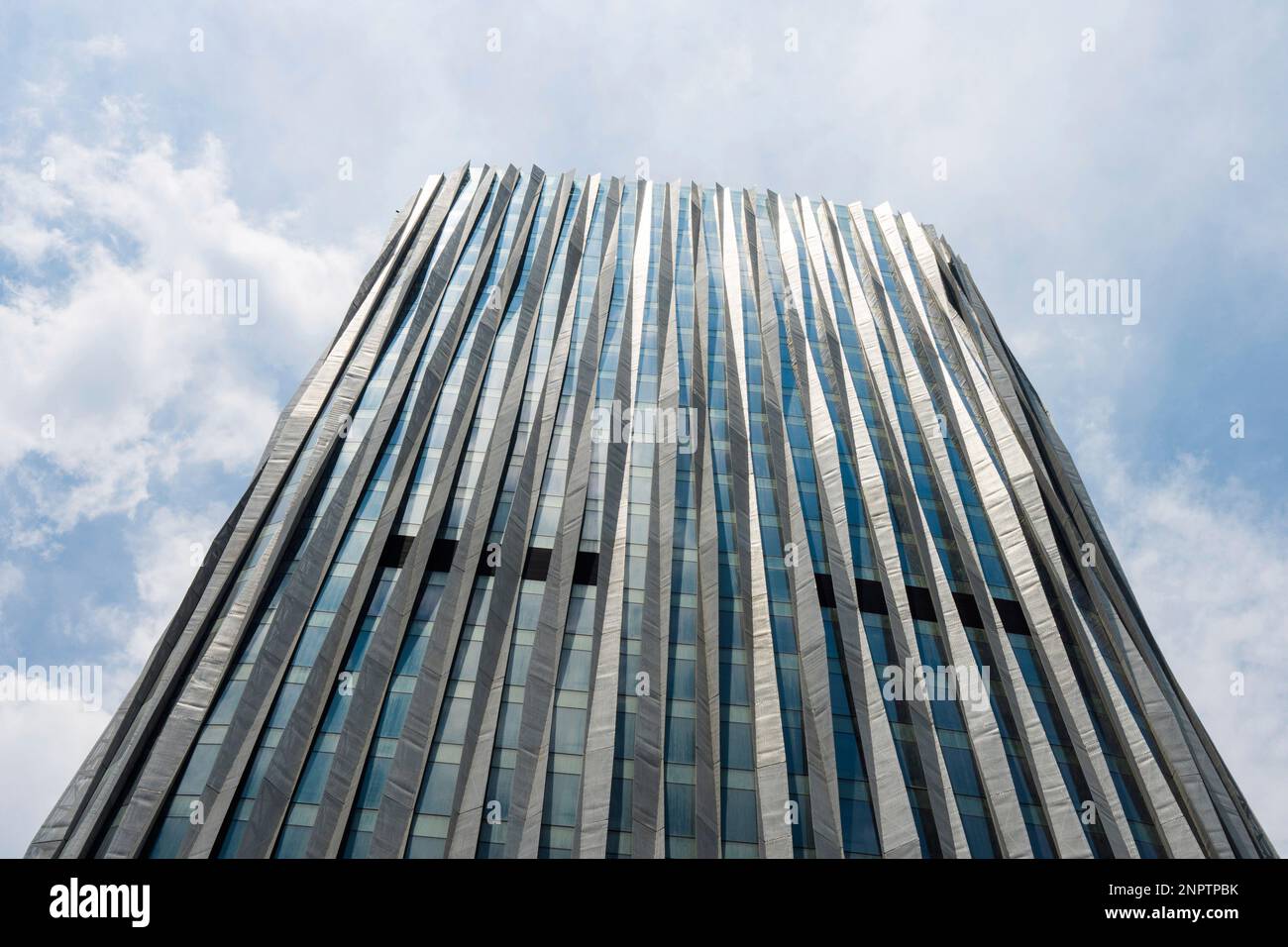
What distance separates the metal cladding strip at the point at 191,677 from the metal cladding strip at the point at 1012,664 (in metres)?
25.8

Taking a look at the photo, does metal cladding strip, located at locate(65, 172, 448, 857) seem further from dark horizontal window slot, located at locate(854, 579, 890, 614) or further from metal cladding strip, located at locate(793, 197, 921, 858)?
dark horizontal window slot, located at locate(854, 579, 890, 614)

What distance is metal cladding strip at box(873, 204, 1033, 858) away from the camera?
24406 mm

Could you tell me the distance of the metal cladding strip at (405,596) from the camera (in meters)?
23.1

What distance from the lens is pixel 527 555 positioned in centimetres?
2953

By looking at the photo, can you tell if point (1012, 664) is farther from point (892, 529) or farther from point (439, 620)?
point (439, 620)

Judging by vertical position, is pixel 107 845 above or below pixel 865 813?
below

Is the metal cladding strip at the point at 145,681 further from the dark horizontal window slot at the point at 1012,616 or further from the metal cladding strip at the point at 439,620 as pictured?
the dark horizontal window slot at the point at 1012,616

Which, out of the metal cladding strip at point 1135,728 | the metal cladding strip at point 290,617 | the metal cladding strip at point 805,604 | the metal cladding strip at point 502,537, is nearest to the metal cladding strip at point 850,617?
the metal cladding strip at point 805,604

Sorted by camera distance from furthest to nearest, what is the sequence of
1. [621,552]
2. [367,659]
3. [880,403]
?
[880,403] < [621,552] < [367,659]
